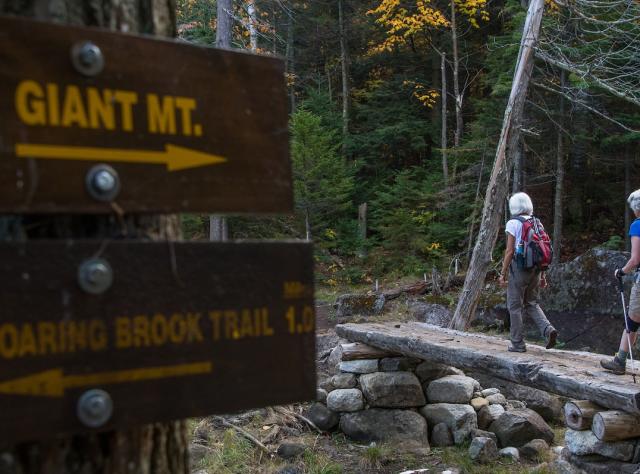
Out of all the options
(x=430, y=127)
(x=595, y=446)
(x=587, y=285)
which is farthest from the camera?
(x=430, y=127)

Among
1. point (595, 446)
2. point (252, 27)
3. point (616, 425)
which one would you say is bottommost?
point (595, 446)

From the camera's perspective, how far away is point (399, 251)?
62.0 feet

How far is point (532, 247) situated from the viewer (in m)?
6.78

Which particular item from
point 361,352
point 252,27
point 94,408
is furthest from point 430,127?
point 94,408

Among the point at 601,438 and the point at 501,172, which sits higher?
the point at 501,172

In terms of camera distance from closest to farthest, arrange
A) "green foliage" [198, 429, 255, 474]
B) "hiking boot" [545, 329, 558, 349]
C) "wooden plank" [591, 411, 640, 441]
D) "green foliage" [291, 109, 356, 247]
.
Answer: "wooden plank" [591, 411, 640, 441], "green foliage" [198, 429, 255, 474], "hiking boot" [545, 329, 558, 349], "green foliage" [291, 109, 356, 247]

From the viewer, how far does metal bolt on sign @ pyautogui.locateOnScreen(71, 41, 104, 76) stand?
5.16ft

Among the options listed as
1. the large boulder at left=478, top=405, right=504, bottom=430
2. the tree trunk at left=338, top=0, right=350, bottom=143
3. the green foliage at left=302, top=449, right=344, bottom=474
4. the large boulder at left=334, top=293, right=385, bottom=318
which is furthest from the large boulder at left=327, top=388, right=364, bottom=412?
the tree trunk at left=338, top=0, right=350, bottom=143

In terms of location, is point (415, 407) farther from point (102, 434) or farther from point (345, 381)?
point (102, 434)

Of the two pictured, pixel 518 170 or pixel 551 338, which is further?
pixel 518 170

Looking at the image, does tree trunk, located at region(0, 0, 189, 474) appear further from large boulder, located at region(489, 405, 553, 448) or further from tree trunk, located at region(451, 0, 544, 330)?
tree trunk, located at region(451, 0, 544, 330)

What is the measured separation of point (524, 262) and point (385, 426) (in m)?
2.86

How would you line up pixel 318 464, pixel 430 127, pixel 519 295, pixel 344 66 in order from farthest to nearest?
pixel 344 66, pixel 430 127, pixel 519 295, pixel 318 464

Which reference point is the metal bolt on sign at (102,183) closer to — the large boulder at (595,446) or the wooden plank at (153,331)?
the wooden plank at (153,331)
